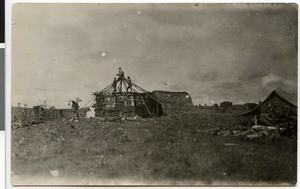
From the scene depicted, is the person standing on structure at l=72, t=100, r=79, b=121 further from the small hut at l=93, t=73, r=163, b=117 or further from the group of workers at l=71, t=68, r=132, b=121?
the small hut at l=93, t=73, r=163, b=117

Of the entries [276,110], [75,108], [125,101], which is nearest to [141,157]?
[125,101]

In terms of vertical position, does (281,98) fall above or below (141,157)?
above

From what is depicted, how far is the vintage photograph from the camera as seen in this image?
7.01 ft

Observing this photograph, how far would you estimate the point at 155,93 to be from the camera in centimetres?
217

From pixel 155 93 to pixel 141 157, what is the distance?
0.37 m

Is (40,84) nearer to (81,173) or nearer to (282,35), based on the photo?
(81,173)

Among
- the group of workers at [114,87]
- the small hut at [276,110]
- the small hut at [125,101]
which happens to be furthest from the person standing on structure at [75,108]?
the small hut at [276,110]

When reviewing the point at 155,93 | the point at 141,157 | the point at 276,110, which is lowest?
the point at 141,157

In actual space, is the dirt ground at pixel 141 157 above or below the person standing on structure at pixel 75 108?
below

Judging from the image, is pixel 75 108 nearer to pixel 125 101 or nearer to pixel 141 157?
pixel 125 101

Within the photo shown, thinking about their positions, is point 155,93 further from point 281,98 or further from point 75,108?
point 281,98

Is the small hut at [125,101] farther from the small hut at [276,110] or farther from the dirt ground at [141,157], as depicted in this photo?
the small hut at [276,110]

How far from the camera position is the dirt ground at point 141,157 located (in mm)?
2133

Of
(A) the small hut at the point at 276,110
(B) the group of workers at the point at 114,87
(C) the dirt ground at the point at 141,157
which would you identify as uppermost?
(B) the group of workers at the point at 114,87
